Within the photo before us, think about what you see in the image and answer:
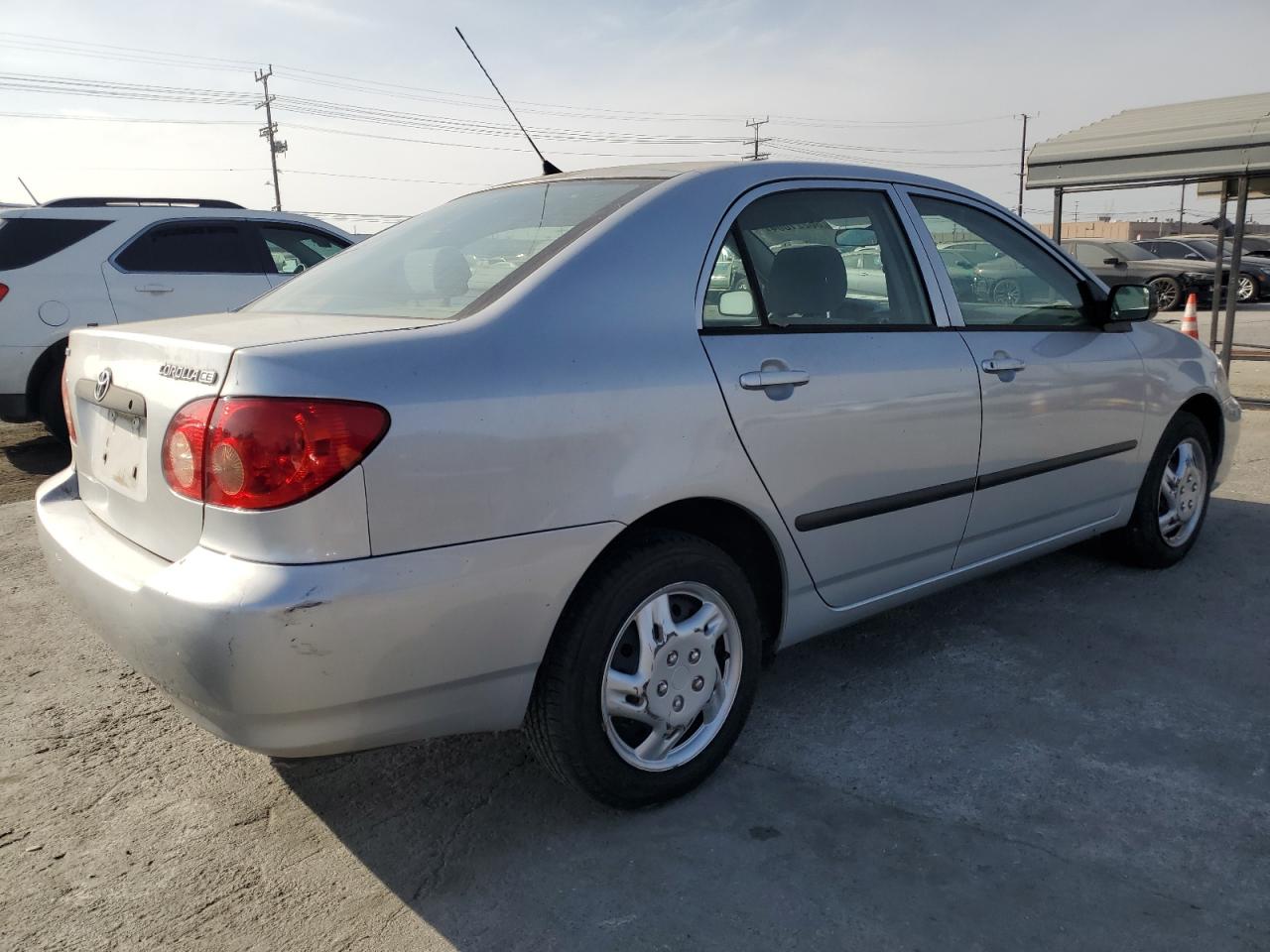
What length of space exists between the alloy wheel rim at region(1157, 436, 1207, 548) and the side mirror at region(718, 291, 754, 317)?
247 centimetres

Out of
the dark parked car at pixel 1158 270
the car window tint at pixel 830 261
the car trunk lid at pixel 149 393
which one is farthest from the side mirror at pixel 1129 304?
the dark parked car at pixel 1158 270

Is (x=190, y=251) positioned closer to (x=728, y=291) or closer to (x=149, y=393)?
(x=149, y=393)

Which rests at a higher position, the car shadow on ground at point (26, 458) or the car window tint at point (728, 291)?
the car window tint at point (728, 291)

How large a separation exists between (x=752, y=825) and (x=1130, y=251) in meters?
20.4

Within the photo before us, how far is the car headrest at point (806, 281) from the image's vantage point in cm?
289

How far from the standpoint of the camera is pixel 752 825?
257cm

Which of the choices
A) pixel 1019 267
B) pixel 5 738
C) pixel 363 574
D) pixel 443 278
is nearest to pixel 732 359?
pixel 443 278

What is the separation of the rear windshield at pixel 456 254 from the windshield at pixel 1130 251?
62.1ft

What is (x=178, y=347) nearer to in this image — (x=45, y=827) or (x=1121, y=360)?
(x=45, y=827)

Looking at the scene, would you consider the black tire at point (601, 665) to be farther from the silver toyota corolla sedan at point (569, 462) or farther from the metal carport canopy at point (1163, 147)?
the metal carport canopy at point (1163, 147)

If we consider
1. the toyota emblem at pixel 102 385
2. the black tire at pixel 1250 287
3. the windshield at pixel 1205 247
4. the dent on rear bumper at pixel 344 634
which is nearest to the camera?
the dent on rear bumper at pixel 344 634

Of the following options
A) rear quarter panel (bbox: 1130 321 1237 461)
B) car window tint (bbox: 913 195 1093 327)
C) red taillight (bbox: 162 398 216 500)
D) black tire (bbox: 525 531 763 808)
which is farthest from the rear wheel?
red taillight (bbox: 162 398 216 500)

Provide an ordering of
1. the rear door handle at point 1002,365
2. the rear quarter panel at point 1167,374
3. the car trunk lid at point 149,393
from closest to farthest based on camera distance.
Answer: the car trunk lid at point 149,393, the rear door handle at point 1002,365, the rear quarter panel at point 1167,374

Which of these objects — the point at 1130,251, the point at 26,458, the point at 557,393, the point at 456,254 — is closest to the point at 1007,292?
the point at 456,254
